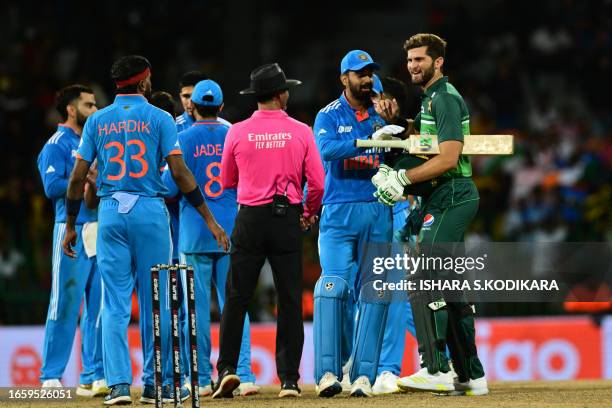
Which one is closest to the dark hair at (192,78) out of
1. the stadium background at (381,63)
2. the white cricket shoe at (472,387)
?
the white cricket shoe at (472,387)

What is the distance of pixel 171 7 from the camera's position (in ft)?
64.7

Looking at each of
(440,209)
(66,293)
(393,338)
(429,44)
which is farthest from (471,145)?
(66,293)

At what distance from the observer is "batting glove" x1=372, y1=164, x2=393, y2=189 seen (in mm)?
7703

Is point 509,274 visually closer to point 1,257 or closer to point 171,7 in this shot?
point 1,257

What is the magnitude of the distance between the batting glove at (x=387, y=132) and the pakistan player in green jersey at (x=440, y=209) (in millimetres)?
188

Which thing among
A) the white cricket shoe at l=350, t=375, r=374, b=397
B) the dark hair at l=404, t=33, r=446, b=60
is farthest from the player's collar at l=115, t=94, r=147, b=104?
the white cricket shoe at l=350, t=375, r=374, b=397

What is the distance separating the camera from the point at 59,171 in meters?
9.18

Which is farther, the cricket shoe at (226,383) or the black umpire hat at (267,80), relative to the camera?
the black umpire hat at (267,80)

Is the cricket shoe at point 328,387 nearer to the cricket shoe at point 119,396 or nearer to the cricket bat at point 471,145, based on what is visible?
the cricket shoe at point 119,396

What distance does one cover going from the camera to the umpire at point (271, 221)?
26.1 feet

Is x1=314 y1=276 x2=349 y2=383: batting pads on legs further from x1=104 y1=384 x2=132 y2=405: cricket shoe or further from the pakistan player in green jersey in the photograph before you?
x1=104 y1=384 x2=132 y2=405: cricket shoe

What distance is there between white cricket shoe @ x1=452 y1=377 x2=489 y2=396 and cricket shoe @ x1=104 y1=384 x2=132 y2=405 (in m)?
2.12

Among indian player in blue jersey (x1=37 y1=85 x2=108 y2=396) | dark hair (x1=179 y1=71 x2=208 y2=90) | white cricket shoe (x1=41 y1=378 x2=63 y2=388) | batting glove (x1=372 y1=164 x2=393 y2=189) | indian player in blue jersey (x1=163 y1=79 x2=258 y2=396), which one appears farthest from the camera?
dark hair (x1=179 y1=71 x2=208 y2=90)

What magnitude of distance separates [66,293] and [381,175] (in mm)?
2838
